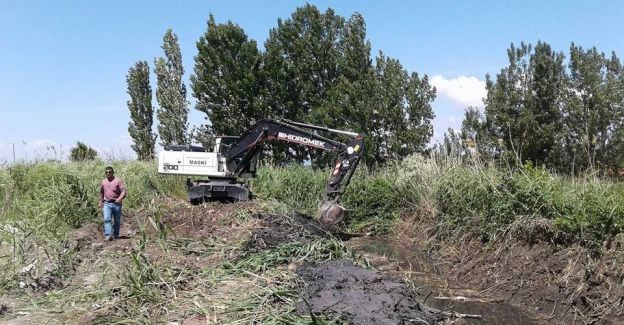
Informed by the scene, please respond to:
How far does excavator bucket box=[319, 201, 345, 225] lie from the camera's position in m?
12.8

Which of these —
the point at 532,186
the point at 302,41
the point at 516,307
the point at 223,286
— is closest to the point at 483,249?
the point at 532,186

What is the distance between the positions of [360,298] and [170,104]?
25144mm

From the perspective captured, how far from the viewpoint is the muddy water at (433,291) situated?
7.88 m

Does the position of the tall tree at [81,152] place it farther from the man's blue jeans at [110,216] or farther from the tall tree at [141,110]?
the man's blue jeans at [110,216]

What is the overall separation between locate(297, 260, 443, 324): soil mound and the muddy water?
55cm

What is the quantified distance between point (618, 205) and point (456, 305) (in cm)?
271

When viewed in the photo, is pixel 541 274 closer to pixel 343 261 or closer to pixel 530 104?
pixel 343 261

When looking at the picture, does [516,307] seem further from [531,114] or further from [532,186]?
[531,114]

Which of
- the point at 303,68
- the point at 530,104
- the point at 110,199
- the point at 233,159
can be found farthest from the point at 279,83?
the point at 110,199

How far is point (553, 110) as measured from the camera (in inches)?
903

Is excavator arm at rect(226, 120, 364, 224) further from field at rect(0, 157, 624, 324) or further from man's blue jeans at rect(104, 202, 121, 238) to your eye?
man's blue jeans at rect(104, 202, 121, 238)

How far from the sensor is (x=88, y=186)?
1504 centimetres

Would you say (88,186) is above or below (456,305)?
above

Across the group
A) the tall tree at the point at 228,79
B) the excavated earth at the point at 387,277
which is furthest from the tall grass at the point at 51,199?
the tall tree at the point at 228,79
